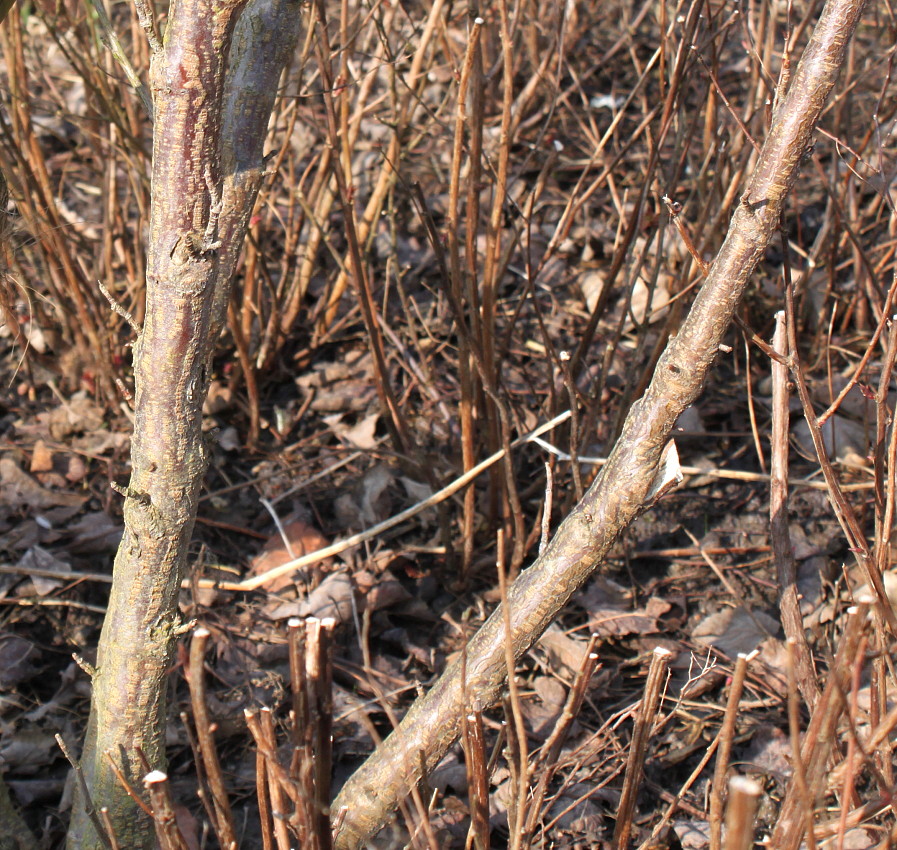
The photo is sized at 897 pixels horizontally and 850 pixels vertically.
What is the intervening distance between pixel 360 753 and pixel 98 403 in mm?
1402

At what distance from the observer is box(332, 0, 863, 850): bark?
41.6 inches

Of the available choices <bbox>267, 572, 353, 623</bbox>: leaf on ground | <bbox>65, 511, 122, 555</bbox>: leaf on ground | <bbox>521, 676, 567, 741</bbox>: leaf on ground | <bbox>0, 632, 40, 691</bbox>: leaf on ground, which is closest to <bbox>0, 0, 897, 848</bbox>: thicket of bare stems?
<bbox>521, 676, 567, 741</bbox>: leaf on ground

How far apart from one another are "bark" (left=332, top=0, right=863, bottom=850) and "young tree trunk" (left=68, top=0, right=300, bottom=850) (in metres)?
0.37

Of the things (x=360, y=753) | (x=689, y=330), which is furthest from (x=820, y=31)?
(x=360, y=753)

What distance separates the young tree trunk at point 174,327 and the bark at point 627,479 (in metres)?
0.37

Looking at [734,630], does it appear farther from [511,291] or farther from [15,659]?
[15,659]

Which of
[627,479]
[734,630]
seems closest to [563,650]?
[734,630]

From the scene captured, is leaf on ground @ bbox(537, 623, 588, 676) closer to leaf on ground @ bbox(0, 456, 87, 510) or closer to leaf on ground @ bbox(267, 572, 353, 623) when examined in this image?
leaf on ground @ bbox(267, 572, 353, 623)

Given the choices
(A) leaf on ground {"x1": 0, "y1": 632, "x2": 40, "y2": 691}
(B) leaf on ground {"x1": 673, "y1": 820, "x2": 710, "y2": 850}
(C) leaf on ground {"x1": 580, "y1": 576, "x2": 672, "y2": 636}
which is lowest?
(B) leaf on ground {"x1": 673, "y1": 820, "x2": 710, "y2": 850}

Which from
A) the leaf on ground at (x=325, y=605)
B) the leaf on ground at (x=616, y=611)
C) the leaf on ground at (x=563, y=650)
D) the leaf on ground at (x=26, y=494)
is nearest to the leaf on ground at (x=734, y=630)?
the leaf on ground at (x=616, y=611)

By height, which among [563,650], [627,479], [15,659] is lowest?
[563,650]

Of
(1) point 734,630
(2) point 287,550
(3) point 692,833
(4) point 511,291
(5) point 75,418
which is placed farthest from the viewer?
(4) point 511,291

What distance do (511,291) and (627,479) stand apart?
179 cm

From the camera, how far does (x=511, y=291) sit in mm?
2924
